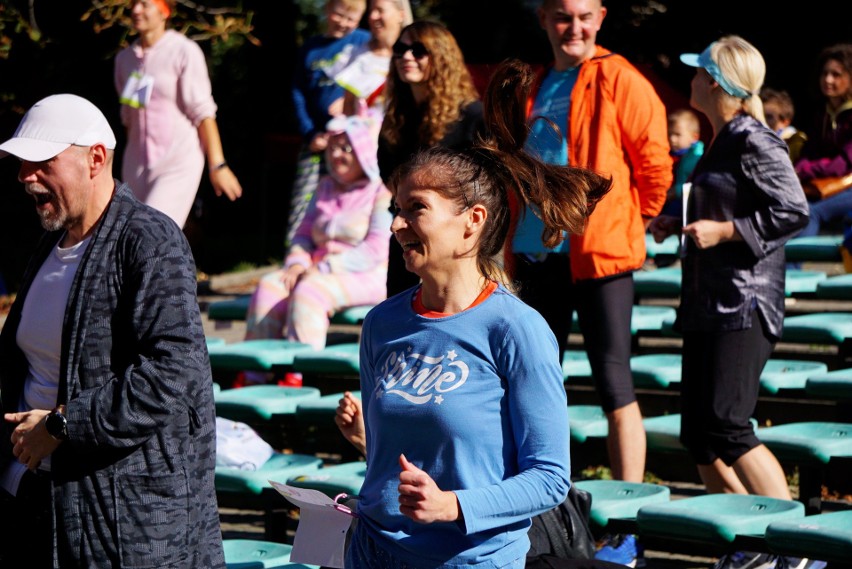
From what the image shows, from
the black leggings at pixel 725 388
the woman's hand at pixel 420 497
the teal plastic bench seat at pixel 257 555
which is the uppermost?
the woman's hand at pixel 420 497

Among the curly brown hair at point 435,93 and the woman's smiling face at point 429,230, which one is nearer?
the woman's smiling face at point 429,230

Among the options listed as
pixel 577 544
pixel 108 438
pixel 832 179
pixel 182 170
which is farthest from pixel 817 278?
pixel 108 438

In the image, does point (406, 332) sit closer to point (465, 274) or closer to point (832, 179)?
point (465, 274)

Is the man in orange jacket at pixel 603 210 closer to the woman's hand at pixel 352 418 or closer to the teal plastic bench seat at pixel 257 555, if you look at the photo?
the teal plastic bench seat at pixel 257 555

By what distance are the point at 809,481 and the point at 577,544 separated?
1.56 m

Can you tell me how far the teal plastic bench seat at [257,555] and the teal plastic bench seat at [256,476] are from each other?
430mm

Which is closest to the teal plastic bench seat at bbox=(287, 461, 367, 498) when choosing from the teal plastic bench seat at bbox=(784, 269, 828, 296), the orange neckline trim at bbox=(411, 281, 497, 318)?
the orange neckline trim at bbox=(411, 281, 497, 318)

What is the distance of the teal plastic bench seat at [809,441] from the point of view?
4.55 metres

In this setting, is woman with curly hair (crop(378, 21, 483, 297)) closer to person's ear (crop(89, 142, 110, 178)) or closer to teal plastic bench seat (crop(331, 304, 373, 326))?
teal plastic bench seat (crop(331, 304, 373, 326))

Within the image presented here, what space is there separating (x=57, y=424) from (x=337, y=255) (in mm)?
3566

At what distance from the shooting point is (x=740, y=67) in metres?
4.46

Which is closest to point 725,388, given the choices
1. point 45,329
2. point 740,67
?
point 740,67

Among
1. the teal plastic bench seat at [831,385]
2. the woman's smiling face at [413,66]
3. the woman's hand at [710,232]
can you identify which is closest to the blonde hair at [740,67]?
the woman's hand at [710,232]

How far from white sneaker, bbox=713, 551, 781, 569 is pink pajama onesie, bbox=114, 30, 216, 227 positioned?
3.48 m
